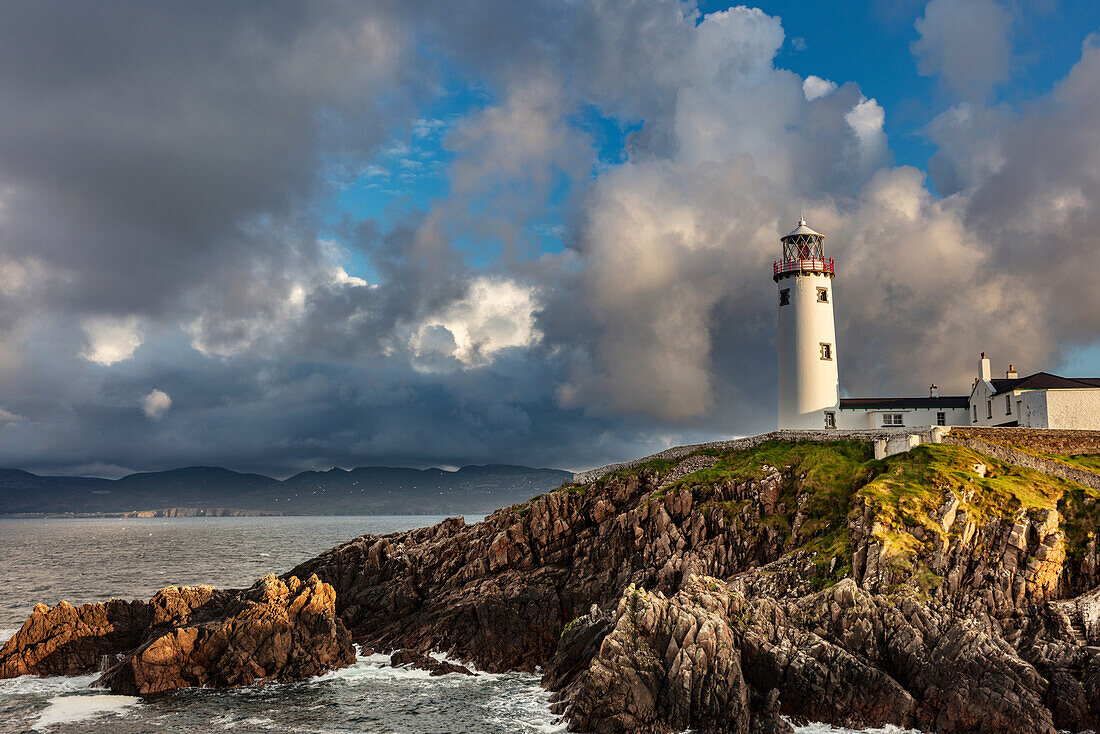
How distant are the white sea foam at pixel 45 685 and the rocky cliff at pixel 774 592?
16.2 meters

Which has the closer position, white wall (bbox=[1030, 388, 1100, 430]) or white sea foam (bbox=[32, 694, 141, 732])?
white sea foam (bbox=[32, 694, 141, 732])

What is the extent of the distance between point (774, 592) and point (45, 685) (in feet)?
137

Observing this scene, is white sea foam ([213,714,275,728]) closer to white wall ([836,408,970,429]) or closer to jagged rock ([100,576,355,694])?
jagged rock ([100,576,355,694])

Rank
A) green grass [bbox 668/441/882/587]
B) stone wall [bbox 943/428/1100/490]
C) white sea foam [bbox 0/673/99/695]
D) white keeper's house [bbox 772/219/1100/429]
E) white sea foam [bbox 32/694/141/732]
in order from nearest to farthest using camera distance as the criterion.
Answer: white sea foam [bbox 32/694/141/732] < white sea foam [bbox 0/673/99/695] < green grass [bbox 668/441/882/587] < stone wall [bbox 943/428/1100/490] < white keeper's house [bbox 772/219/1100/429]

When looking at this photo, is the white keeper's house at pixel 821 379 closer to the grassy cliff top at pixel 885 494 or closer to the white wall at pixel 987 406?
the white wall at pixel 987 406

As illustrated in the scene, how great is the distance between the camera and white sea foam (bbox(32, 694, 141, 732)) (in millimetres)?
38406

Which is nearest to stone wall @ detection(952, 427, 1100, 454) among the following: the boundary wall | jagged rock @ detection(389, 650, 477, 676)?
the boundary wall

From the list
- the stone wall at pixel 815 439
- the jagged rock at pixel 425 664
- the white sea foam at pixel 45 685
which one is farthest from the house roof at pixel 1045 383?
the white sea foam at pixel 45 685

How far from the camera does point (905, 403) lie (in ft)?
227

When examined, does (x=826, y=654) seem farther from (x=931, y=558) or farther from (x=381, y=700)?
(x=381, y=700)

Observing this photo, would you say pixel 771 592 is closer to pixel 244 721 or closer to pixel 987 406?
pixel 244 721

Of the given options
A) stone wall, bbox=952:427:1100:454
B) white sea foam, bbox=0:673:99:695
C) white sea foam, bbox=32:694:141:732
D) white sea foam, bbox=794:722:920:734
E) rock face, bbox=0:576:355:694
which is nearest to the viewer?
white sea foam, bbox=794:722:920:734

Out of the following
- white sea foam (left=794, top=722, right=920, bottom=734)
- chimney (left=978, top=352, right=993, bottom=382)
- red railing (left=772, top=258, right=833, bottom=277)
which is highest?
red railing (left=772, top=258, right=833, bottom=277)

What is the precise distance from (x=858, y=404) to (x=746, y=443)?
13.6 metres
